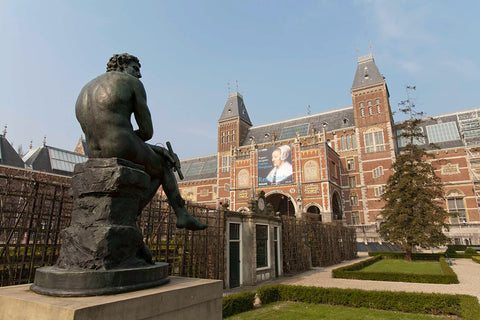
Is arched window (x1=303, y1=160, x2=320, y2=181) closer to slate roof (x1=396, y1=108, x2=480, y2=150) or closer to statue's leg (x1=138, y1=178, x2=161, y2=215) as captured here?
slate roof (x1=396, y1=108, x2=480, y2=150)

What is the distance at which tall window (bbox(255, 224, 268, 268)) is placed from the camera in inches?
484

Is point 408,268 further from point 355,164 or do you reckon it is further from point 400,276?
point 355,164

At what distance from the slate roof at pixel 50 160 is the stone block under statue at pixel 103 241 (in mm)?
35512

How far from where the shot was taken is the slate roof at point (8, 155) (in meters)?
28.1

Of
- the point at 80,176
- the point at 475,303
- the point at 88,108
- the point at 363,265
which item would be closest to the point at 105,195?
the point at 80,176

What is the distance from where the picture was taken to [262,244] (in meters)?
12.7

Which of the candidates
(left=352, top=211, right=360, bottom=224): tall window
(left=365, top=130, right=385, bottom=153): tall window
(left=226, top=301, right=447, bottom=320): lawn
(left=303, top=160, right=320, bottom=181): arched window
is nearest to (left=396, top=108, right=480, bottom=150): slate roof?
(left=365, top=130, right=385, bottom=153): tall window

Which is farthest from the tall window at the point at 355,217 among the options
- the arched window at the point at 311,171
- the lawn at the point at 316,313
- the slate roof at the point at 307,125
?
the lawn at the point at 316,313

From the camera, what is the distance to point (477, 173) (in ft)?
100

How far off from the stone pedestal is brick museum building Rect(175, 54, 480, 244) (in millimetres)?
24833

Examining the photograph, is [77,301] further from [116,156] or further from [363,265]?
[363,265]

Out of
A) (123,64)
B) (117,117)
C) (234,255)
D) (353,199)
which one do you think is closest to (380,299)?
(234,255)

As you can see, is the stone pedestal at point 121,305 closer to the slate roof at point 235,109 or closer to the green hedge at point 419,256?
the green hedge at point 419,256

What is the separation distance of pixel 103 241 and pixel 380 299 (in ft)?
26.7
